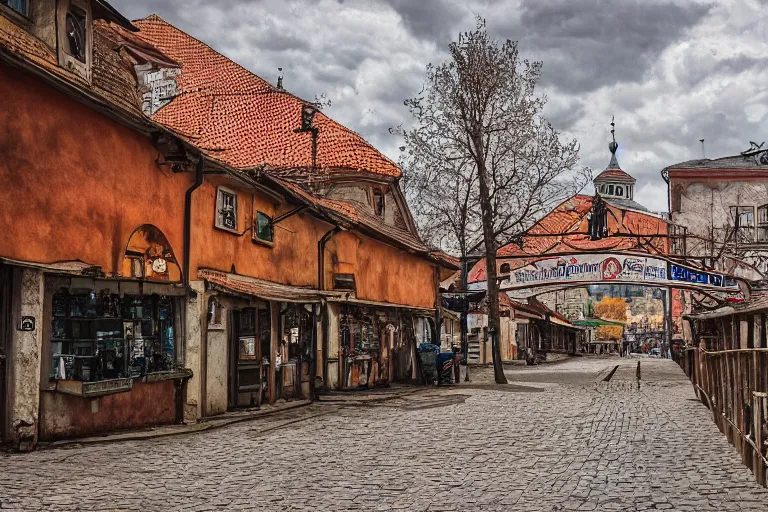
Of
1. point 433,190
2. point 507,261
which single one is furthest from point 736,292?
point 433,190

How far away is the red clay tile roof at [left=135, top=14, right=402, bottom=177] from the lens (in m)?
27.6

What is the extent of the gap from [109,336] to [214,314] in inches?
107

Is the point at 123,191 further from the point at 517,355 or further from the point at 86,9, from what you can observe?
the point at 517,355

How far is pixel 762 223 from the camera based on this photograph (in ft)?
171

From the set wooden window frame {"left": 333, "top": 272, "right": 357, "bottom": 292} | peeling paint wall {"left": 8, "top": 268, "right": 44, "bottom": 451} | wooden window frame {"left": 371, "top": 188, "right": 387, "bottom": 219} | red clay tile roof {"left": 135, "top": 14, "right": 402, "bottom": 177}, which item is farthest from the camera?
wooden window frame {"left": 371, "top": 188, "right": 387, "bottom": 219}

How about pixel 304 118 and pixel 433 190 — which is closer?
pixel 304 118

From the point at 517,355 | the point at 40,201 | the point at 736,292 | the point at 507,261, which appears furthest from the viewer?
the point at 517,355

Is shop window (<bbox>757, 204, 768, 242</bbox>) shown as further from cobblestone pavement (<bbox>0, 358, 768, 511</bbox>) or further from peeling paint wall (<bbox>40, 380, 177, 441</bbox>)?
peeling paint wall (<bbox>40, 380, 177, 441</bbox>)

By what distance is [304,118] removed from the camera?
27859 millimetres

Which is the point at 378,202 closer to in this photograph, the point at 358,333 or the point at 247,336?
the point at 358,333

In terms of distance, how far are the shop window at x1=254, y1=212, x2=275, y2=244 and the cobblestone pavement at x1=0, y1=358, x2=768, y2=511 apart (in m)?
3.90

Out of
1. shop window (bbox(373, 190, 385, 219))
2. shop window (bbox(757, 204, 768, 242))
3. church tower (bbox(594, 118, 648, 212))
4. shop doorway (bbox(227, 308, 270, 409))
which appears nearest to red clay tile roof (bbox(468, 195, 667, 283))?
shop window (bbox(373, 190, 385, 219))

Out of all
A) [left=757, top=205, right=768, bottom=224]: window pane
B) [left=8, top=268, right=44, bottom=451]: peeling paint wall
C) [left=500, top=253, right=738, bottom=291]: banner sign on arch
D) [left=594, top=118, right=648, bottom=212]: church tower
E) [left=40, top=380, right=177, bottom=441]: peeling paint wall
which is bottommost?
[left=40, top=380, right=177, bottom=441]: peeling paint wall

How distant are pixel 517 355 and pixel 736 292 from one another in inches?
843
